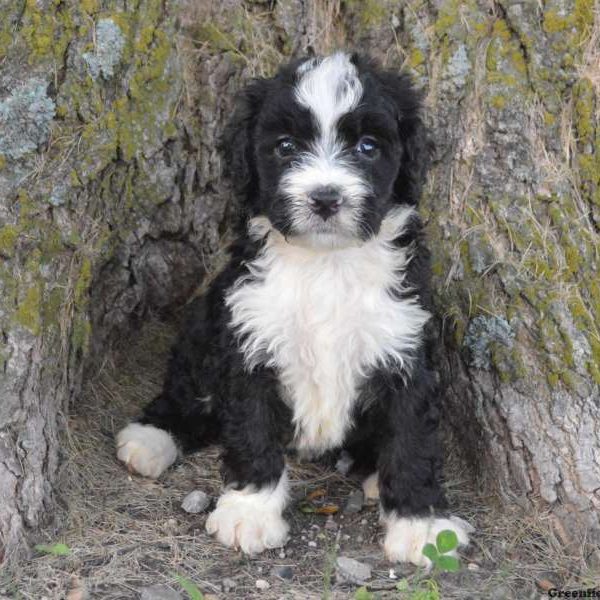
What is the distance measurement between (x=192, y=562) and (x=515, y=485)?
5.01 ft

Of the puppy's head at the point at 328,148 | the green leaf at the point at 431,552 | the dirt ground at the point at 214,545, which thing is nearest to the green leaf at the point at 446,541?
the green leaf at the point at 431,552

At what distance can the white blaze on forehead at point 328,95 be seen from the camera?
3637mm

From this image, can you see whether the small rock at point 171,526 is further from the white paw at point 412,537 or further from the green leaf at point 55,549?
the white paw at point 412,537

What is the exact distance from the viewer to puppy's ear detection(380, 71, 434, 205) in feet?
12.8

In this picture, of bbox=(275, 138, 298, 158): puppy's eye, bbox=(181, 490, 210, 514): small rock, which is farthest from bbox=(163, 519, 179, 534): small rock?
bbox=(275, 138, 298, 158): puppy's eye

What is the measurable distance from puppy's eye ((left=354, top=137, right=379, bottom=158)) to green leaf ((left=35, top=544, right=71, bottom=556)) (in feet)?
6.76

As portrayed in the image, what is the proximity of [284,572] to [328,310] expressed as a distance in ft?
3.73

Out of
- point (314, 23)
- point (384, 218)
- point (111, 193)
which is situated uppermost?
point (314, 23)

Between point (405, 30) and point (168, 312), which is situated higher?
point (405, 30)

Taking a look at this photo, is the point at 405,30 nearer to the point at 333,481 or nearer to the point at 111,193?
the point at 111,193

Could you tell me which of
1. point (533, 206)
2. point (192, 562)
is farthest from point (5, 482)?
point (533, 206)

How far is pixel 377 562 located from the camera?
12.8 feet

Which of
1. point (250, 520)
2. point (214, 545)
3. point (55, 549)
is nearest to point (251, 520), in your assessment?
point (250, 520)

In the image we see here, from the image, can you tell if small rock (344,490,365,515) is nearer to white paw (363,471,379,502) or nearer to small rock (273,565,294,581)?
white paw (363,471,379,502)
